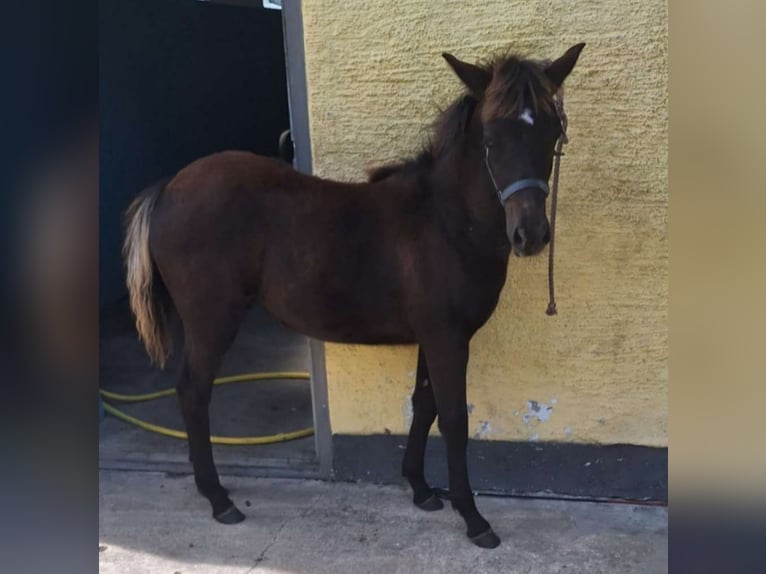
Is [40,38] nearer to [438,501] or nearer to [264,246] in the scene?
[264,246]

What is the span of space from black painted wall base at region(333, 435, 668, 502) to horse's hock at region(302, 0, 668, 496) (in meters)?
0.03

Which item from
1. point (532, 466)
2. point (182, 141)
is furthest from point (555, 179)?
point (182, 141)

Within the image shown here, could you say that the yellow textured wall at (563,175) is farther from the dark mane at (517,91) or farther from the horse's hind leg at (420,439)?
the dark mane at (517,91)

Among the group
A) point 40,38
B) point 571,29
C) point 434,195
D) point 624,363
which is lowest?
point 624,363

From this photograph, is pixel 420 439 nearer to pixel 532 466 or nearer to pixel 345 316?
pixel 532 466

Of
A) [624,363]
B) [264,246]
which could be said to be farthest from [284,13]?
[624,363]

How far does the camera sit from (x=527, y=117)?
2.55m

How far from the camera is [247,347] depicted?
5871 millimetres

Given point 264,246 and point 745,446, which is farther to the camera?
point 264,246

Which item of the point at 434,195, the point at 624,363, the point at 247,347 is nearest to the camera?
the point at 434,195

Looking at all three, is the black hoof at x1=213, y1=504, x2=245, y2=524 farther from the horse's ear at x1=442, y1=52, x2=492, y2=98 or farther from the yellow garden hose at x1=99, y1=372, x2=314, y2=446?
the horse's ear at x1=442, y1=52, x2=492, y2=98

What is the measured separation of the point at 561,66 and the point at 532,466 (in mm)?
1696

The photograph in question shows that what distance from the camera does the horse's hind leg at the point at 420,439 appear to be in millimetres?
3285

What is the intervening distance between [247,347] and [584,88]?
3506 millimetres
